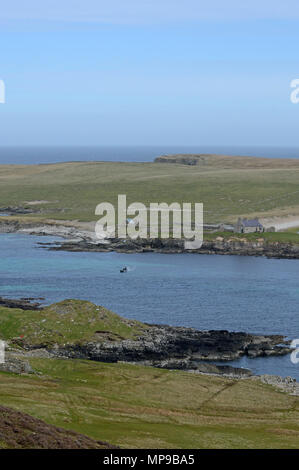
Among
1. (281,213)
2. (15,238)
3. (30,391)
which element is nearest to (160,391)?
(30,391)

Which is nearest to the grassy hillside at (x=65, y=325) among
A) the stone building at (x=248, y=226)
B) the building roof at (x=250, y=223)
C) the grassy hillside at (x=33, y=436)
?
the grassy hillside at (x=33, y=436)

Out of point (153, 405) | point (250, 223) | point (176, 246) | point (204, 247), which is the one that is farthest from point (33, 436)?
point (250, 223)

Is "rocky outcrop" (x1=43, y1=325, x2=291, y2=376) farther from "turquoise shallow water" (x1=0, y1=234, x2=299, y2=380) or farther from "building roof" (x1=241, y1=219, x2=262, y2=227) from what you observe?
"building roof" (x1=241, y1=219, x2=262, y2=227)

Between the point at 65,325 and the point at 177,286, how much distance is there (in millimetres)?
34303

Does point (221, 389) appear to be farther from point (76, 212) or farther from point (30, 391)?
point (76, 212)

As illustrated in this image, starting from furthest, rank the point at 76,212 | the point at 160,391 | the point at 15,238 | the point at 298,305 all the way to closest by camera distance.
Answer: the point at 76,212 → the point at 15,238 → the point at 298,305 → the point at 160,391

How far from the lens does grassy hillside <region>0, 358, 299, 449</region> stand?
155ft

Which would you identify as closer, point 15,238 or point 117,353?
point 117,353

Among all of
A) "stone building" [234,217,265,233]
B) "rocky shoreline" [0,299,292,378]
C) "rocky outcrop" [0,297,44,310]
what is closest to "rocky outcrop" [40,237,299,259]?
"stone building" [234,217,265,233]

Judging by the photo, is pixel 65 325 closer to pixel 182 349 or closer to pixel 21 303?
pixel 182 349

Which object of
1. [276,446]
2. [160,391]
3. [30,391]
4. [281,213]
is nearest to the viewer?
[276,446]

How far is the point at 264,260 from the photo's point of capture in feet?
424

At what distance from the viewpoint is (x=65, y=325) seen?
73812 millimetres

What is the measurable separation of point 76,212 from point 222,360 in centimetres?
11398
